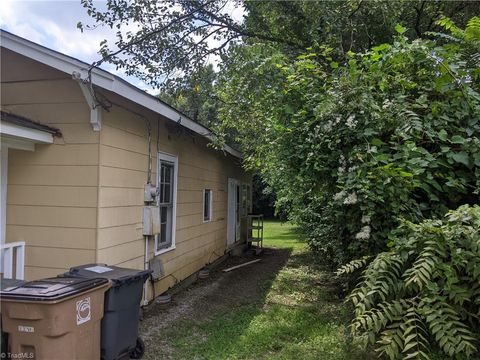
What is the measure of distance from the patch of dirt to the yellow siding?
1.30 metres

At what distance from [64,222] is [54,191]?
0.39 m

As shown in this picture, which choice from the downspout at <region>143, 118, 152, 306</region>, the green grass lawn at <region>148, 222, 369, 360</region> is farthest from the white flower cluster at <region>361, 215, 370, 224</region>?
the downspout at <region>143, 118, 152, 306</region>

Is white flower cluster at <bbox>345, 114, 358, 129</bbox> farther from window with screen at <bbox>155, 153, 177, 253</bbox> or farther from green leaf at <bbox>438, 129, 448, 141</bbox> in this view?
window with screen at <bbox>155, 153, 177, 253</bbox>

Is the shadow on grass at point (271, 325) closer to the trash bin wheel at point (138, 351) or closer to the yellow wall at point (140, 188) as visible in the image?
the trash bin wheel at point (138, 351)

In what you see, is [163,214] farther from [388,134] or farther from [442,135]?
[442,135]

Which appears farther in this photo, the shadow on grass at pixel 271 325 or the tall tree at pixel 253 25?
the tall tree at pixel 253 25

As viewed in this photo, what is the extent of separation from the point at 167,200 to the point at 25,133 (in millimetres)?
2941

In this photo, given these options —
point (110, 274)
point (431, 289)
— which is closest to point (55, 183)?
point (110, 274)

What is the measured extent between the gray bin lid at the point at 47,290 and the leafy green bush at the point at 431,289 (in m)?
2.33

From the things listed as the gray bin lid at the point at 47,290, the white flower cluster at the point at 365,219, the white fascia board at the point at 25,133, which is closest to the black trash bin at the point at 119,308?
the gray bin lid at the point at 47,290

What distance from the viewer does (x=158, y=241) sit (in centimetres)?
651

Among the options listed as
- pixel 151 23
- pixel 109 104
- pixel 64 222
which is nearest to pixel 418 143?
pixel 109 104

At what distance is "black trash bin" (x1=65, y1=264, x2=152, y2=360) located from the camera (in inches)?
144

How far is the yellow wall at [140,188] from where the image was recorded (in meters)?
4.86
